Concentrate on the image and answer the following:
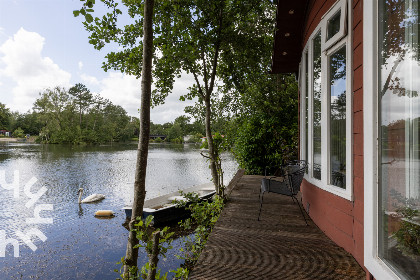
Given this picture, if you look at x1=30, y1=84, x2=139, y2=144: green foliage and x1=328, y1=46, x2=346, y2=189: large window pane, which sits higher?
x1=30, y1=84, x2=139, y2=144: green foliage

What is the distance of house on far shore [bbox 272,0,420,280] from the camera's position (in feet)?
4.20

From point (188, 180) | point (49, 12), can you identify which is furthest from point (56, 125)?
point (188, 180)

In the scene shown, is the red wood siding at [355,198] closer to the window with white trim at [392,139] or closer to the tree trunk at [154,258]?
the window with white trim at [392,139]

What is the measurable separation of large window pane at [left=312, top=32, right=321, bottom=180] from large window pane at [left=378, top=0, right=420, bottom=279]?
1.79m

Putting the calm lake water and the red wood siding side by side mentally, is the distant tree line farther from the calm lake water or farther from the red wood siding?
the red wood siding

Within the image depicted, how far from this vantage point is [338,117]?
2721 millimetres

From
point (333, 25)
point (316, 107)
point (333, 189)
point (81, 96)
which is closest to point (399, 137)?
point (333, 189)

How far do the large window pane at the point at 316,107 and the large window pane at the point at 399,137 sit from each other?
5.88 feet

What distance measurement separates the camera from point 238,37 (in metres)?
6.83

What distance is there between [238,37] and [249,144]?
366 cm

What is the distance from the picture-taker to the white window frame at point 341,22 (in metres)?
2.46

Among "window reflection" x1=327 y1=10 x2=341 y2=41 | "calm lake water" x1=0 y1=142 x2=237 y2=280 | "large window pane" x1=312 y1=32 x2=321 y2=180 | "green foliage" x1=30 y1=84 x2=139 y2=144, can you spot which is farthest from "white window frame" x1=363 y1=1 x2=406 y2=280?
"green foliage" x1=30 y1=84 x2=139 y2=144

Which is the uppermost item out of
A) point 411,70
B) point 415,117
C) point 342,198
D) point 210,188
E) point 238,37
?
point 238,37

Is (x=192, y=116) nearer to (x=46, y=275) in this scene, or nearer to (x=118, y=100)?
(x=46, y=275)
